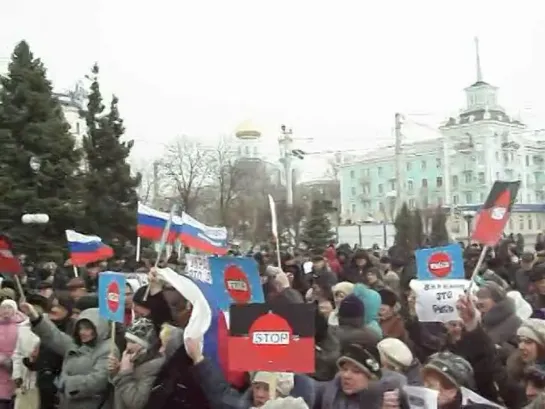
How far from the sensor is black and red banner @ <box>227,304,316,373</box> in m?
4.39

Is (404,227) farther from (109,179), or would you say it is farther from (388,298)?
(388,298)

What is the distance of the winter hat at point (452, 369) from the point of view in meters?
4.58

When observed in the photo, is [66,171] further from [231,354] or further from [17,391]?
[231,354]

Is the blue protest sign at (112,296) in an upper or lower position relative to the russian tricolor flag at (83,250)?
lower

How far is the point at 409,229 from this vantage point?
3412 centimetres

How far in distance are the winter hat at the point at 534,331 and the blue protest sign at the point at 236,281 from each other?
6.28ft

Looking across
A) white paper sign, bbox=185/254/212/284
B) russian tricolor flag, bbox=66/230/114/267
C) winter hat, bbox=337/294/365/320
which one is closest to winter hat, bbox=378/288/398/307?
winter hat, bbox=337/294/365/320

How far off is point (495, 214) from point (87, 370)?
3511 millimetres

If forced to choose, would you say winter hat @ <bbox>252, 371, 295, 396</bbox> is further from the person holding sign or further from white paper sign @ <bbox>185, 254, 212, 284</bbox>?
white paper sign @ <bbox>185, 254, 212, 284</bbox>

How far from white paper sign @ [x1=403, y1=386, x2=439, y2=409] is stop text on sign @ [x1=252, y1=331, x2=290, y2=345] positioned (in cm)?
67

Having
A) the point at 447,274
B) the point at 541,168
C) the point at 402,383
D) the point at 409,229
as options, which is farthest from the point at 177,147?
the point at 541,168

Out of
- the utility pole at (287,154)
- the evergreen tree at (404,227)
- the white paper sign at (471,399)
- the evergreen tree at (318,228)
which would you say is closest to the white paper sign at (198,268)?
the white paper sign at (471,399)

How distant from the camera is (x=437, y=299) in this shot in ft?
22.4

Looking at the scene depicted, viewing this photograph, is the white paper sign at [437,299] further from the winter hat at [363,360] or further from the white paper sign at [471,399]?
the white paper sign at [471,399]
